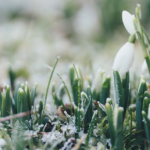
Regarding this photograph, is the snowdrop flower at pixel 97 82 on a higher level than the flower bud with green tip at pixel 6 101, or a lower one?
higher

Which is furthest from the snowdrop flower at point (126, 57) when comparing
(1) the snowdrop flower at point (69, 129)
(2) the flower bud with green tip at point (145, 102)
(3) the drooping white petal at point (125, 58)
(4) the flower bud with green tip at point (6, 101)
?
(4) the flower bud with green tip at point (6, 101)

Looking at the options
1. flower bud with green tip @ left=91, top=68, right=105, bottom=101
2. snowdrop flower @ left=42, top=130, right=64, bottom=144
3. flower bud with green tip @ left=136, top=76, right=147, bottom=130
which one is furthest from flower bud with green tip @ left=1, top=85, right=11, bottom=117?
flower bud with green tip @ left=136, top=76, right=147, bottom=130

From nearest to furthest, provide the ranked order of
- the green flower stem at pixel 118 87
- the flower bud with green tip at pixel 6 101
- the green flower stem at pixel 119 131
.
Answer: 1. the green flower stem at pixel 119 131
2. the green flower stem at pixel 118 87
3. the flower bud with green tip at pixel 6 101

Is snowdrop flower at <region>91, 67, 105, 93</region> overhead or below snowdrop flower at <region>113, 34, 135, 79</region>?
below

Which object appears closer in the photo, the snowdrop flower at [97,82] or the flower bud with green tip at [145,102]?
the flower bud with green tip at [145,102]

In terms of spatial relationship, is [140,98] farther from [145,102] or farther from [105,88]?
[105,88]

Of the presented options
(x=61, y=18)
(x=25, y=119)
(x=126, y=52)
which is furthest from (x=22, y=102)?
(x=61, y=18)

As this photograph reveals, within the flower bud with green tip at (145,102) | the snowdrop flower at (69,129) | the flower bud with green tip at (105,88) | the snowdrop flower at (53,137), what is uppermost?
the flower bud with green tip at (105,88)

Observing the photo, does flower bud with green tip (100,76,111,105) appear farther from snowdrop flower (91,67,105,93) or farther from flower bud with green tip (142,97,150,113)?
flower bud with green tip (142,97,150,113)

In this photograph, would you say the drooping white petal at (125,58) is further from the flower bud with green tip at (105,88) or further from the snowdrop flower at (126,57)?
the flower bud with green tip at (105,88)

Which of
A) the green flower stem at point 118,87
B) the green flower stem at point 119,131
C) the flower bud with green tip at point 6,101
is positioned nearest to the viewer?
the green flower stem at point 119,131

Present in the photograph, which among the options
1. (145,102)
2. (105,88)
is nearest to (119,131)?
(145,102)
